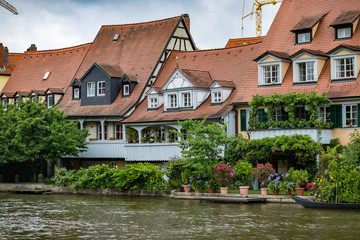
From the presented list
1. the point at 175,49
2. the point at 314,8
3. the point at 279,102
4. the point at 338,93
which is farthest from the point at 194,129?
the point at 175,49

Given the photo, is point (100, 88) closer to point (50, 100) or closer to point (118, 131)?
point (118, 131)

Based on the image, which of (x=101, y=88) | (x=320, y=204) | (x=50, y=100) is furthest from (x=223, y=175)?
(x=50, y=100)

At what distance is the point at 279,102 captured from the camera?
4216cm

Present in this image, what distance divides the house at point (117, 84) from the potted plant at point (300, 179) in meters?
18.0

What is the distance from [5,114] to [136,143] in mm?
10264

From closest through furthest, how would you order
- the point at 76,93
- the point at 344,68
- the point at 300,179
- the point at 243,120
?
the point at 300,179 < the point at 344,68 < the point at 243,120 < the point at 76,93

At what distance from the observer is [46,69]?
6681 centimetres

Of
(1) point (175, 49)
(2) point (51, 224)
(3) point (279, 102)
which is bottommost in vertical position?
(2) point (51, 224)

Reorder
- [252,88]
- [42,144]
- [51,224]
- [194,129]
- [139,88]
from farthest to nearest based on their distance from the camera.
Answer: [139,88] < [42,144] < [252,88] < [194,129] < [51,224]

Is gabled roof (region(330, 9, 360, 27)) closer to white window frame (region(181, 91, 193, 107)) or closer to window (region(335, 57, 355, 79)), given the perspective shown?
window (region(335, 57, 355, 79))

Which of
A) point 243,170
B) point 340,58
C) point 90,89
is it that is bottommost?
point 243,170

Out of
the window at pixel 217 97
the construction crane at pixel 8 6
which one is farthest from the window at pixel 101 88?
the construction crane at pixel 8 6

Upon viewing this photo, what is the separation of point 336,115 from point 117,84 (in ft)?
70.9

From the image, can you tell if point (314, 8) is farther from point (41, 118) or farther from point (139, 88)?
point (41, 118)
